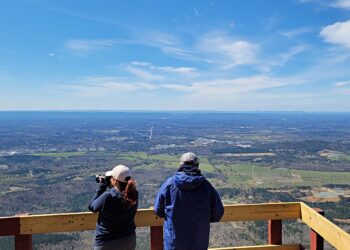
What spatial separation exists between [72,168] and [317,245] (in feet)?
271

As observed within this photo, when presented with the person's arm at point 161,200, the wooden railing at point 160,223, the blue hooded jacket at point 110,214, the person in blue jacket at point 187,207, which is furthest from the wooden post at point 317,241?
the blue hooded jacket at point 110,214

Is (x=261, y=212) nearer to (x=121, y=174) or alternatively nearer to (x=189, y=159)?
(x=189, y=159)

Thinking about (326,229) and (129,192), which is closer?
(129,192)

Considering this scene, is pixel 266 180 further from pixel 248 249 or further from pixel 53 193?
pixel 248 249

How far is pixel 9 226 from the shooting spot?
3412 mm

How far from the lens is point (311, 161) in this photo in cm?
9131

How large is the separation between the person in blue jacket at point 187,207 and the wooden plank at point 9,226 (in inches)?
55.5

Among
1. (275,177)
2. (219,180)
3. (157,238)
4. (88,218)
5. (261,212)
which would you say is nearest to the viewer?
(88,218)

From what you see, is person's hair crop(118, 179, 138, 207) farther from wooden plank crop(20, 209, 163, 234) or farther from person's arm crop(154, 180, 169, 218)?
wooden plank crop(20, 209, 163, 234)

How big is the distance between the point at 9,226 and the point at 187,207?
5.57 feet

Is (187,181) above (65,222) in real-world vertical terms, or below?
above

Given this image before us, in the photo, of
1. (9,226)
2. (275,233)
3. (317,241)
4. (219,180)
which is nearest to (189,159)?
(275,233)

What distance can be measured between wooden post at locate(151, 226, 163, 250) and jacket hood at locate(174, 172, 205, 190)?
32.9 inches

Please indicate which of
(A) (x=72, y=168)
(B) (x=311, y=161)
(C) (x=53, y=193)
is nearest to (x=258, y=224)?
(C) (x=53, y=193)
